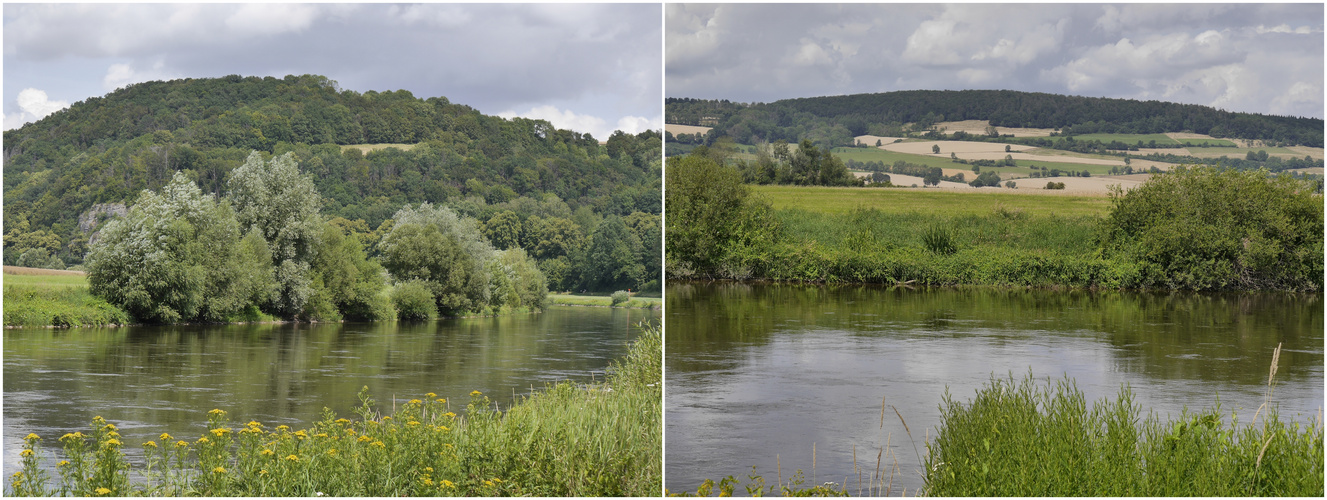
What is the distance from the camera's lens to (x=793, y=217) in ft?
74.8

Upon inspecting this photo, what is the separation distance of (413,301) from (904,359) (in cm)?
2371

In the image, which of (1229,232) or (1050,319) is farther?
(1229,232)

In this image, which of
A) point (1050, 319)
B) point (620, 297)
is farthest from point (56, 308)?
point (1050, 319)

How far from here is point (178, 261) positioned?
2373 cm

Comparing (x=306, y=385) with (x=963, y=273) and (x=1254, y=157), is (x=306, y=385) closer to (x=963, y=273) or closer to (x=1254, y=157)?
(x=963, y=273)

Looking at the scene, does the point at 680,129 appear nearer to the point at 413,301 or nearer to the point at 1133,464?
the point at 1133,464

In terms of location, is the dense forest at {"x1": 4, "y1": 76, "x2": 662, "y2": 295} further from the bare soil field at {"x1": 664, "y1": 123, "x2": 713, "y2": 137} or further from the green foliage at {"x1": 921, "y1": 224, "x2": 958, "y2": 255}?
the green foliage at {"x1": 921, "y1": 224, "x2": 958, "y2": 255}

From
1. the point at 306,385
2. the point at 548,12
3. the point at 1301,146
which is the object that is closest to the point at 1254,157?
the point at 1301,146

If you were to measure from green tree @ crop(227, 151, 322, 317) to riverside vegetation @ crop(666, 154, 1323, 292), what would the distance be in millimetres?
15667

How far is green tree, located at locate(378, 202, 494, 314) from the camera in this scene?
30.0 metres

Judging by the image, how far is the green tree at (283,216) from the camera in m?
29.1

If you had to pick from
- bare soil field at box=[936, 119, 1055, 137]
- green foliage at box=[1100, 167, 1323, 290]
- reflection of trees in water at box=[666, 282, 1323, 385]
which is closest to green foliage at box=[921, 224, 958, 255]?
reflection of trees in water at box=[666, 282, 1323, 385]

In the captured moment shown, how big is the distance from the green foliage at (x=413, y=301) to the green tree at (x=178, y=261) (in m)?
4.59

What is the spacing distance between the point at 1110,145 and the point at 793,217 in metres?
12.3
